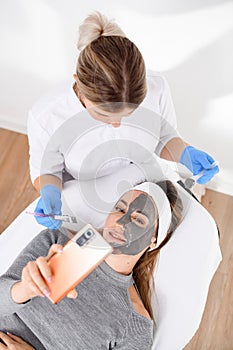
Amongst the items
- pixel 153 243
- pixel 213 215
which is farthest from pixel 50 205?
pixel 213 215

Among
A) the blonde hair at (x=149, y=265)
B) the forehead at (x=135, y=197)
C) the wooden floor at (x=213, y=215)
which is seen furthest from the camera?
the wooden floor at (x=213, y=215)

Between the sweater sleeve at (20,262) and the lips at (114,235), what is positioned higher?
the lips at (114,235)

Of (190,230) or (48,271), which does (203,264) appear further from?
(48,271)

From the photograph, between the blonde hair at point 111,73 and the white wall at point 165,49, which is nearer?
the blonde hair at point 111,73

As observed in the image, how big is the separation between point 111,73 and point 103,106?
0.08m

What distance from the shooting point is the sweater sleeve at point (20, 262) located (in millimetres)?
1253

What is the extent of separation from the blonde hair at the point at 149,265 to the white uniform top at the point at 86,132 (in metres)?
0.13

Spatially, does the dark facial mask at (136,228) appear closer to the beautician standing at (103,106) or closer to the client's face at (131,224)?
the client's face at (131,224)

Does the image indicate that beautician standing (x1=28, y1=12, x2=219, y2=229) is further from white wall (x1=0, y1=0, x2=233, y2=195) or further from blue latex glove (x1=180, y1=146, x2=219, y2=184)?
white wall (x1=0, y1=0, x2=233, y2=195)

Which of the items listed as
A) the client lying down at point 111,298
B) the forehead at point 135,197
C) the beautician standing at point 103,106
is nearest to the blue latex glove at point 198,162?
the beautician standing at point 103,106

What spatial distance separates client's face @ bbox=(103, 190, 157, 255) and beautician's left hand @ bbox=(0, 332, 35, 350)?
0.34 metres

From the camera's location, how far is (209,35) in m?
1.51

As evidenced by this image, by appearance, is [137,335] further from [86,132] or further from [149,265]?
[86,132]

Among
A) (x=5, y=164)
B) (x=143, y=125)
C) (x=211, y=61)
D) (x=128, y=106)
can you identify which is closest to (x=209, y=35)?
(x=211, y=61)
